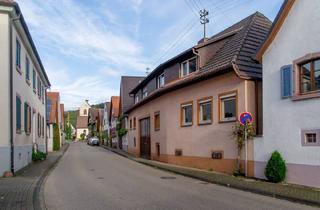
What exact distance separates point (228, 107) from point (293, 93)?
14.7 ft

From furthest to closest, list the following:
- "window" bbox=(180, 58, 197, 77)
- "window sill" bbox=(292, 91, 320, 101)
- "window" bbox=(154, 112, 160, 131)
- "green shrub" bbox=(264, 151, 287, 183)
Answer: "window" bbox=(154, 112, 160, 131) < "window" bbox=(180, 58, 197, 77) < "green shrub" bbox=(264, 151, 287, 183) < "window sill" bbox=(292, 91, 320, 101)

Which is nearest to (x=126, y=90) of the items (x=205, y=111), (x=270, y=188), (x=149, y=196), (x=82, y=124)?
(x=205, y=111)

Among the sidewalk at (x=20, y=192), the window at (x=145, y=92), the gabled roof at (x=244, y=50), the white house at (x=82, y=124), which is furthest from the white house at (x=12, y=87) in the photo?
Answer: the white house at (x=82, y=124)

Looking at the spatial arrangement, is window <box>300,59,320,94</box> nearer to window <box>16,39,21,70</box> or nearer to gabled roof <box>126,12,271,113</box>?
gabled roof <box>126,12,271,113</box>

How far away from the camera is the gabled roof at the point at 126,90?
158 ft

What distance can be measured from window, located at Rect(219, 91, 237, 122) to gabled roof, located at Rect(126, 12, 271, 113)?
3.56 ft

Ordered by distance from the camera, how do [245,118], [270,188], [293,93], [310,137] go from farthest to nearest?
[245,118], [293,93], [310,137], [270,188]

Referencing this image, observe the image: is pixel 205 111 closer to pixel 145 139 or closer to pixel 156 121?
pixel 156 121

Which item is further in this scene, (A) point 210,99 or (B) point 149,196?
(A) point 210,99

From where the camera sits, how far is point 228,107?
700 inches

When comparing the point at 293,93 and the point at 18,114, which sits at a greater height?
the point at 293,93

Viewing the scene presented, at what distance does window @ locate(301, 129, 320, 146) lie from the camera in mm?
12516

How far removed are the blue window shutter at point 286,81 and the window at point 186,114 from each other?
7573 mm

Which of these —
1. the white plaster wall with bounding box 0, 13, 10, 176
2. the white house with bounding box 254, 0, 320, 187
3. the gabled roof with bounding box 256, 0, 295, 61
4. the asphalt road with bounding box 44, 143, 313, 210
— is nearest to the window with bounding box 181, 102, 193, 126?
the asphalt road with bounding box 44, 143, 313, 210
